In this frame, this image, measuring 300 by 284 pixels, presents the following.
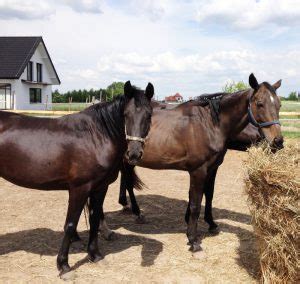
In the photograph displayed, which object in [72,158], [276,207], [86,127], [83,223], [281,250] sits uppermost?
[86,127]

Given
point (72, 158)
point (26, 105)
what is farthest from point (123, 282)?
point (26, 105)

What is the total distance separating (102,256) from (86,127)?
158 cm

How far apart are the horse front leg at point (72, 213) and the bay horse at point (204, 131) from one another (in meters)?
1.55

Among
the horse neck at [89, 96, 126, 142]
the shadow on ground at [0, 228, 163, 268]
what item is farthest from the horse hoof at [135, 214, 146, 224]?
the horse neck at [89, 96, 126, 142]

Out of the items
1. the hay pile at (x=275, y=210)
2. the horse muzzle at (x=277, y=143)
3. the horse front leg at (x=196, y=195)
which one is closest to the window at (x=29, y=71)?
the horse front leg at (x=196, y=195)

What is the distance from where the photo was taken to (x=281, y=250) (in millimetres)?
3393

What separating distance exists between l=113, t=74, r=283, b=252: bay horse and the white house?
88.8 feet

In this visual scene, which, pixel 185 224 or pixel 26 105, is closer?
pixel 185 224

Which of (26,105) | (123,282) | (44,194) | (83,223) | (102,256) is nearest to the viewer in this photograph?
(123,282)

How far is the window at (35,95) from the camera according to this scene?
124 ft

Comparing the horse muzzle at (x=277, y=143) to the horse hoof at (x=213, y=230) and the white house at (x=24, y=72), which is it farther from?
the white house at (x=24, y=72)

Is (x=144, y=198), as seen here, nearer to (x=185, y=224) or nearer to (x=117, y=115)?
(x=185, y=224)

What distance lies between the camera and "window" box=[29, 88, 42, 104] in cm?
3784

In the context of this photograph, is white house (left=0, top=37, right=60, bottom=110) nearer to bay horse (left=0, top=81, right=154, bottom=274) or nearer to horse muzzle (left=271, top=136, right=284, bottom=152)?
bay horse (left=0, top=81, right=154, bottom=274)
